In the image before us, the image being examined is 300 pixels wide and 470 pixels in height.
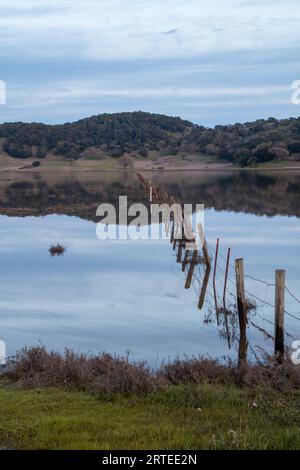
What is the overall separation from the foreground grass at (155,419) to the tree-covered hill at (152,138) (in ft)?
333

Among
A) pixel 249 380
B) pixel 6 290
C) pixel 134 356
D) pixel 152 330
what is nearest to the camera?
pixel 249 380

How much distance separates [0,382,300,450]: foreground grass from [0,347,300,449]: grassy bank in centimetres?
1

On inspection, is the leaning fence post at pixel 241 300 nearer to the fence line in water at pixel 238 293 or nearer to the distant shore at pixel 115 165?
the fence line in water at pixel 238 293

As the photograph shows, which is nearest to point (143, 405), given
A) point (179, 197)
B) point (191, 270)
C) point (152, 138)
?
point (191, 270)

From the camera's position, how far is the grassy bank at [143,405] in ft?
24.5

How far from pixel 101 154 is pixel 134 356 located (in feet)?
429

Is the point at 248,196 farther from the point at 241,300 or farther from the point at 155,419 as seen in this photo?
the point at 155,419

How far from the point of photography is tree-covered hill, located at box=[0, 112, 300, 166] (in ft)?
390

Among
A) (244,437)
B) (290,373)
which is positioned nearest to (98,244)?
(290,373)

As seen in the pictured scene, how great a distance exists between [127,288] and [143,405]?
461 inches

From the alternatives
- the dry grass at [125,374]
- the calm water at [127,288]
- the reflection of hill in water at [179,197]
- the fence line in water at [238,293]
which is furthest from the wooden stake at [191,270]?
the reflection of hill in water at [179,197]

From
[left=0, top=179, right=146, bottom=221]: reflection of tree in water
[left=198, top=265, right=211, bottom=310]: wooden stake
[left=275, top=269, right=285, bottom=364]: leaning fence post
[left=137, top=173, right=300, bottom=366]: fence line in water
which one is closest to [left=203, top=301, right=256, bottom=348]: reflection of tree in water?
[left=137, top=173, right=300, bottom=366]: fence line in water
